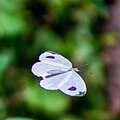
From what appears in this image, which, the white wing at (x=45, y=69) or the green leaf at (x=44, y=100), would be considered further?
the green leaf at (x=44, y=100)

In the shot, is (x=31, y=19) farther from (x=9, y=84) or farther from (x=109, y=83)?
(x=109, y=83)

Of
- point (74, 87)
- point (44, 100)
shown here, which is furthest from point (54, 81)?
point (44, 100)

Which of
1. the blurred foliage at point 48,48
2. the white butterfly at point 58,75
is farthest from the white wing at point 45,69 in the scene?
the blurred foliage at point 48,48

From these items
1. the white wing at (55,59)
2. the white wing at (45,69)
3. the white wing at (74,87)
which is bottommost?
the white wing at (74,87)

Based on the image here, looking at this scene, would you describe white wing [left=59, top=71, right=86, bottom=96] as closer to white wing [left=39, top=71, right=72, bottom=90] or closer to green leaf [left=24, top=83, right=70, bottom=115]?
white wing [left=39, top=71, right=72, bottom=90]

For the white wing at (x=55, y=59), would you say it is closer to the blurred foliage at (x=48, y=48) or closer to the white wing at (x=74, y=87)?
the white wing at (x=74, y=87)

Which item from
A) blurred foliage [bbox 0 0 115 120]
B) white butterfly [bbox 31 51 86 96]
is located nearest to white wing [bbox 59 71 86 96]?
white butterfly [bbox 31 51 86 96]

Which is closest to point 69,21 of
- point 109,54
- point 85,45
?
point 85,45

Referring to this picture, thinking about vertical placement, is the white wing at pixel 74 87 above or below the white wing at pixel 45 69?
below
